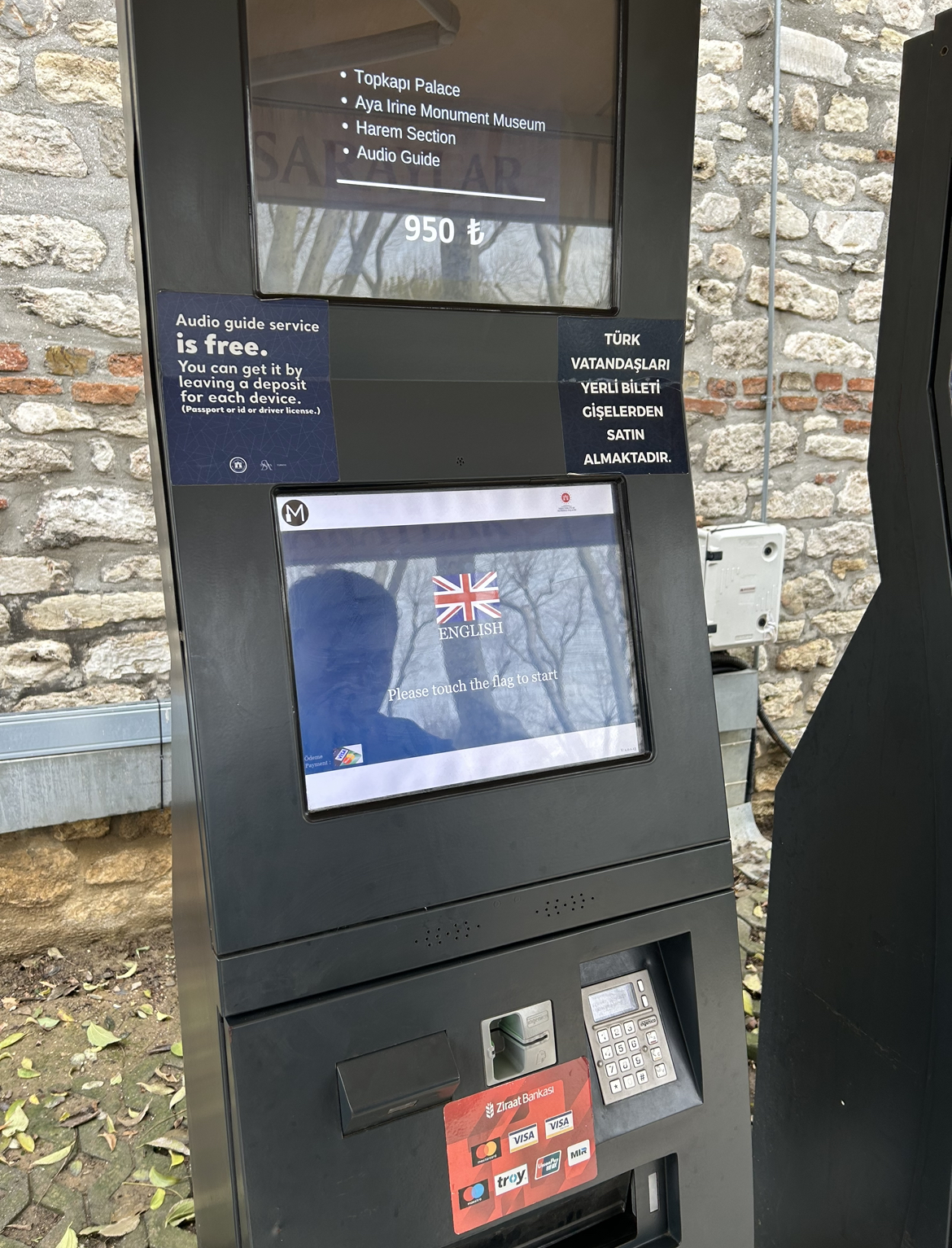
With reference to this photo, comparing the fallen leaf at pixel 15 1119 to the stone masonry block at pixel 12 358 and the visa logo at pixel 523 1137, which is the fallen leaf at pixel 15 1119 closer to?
the visa logo at pixel 523 1137

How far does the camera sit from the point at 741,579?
3.44 meters

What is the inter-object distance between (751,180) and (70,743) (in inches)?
117

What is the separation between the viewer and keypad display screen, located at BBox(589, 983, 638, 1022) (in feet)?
3.87

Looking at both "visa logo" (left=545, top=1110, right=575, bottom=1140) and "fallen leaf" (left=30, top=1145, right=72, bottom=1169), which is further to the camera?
"fallen leaf" (left=30, top=1145, right=72, bottom=1169)

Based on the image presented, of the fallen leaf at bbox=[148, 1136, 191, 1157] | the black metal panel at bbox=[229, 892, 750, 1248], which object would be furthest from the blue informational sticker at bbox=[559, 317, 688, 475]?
the fallen leaf at bbox=[148, 1136, 191, 1157]

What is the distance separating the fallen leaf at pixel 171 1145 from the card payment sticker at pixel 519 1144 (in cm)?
139

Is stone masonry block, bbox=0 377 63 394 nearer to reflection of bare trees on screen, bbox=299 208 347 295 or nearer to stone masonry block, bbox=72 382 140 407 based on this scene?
stone masonry block, bbox=72 382 140 407

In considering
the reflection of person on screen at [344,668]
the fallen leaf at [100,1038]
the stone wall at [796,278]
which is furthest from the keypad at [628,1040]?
the stone wall at [796,278]

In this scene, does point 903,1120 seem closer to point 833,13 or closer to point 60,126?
point 60,126

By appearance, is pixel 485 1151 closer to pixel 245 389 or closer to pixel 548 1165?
pixel 548 1165

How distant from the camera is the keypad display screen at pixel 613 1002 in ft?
3.87

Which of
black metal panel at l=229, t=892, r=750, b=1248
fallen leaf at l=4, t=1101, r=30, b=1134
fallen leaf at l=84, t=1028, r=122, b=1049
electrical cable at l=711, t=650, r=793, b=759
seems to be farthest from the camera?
electrical cable at l=711, t=650, r=793, b=759

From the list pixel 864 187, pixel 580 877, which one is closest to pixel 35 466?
pixel 580 877

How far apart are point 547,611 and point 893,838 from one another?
0.70 metres
